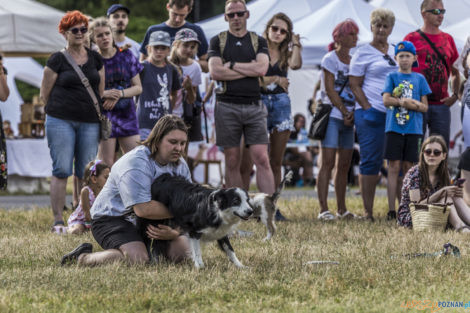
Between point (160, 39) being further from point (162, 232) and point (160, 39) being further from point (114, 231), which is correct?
point (162, 232)

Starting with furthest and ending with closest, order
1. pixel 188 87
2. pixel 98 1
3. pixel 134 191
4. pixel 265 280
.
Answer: pixel 98 1 → pixel 188 87 → pixel 134 191 → pixel 265 280

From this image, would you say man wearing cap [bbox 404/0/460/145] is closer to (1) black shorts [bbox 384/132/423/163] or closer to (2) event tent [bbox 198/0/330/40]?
(1) black shorts [bbox 384/132/423/163]

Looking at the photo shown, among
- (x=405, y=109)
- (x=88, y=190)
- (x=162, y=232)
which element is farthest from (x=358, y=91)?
(x=162, y=232)

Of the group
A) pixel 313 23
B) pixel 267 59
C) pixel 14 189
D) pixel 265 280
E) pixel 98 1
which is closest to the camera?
pixel 265 280

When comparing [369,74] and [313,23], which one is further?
[313,23]

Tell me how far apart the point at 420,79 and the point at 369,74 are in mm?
621

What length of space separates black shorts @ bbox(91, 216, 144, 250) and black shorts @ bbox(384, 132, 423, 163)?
348 centimetres

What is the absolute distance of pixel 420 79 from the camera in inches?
316

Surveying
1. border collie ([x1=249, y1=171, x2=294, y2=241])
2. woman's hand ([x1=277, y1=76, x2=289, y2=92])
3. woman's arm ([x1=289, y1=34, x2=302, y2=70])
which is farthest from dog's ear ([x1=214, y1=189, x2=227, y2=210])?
woman's arm ([x1=289, y1=34, x2=302, y2=70])

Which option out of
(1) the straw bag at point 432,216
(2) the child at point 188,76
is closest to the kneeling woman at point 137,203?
(1) the straw bag at point 432,216

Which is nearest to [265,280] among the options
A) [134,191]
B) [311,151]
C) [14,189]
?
[134,191]

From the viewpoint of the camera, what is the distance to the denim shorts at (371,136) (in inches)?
328

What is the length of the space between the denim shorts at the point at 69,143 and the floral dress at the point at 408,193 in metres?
3.04

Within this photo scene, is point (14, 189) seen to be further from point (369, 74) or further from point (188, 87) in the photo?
point (369, 74)
